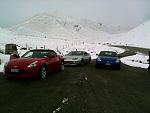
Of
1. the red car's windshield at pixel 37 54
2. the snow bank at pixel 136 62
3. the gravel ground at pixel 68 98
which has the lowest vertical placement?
the snow bank at pixel 136 62

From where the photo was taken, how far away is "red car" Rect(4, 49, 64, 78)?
10727 millimetres

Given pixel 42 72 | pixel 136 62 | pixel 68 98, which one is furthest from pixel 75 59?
pixel 68 98

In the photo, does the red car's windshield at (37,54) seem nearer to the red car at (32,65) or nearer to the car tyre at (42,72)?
the red car at (32,65)

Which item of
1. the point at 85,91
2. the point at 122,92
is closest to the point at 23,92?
the point at 85,91

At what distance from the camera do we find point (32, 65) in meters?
11.0

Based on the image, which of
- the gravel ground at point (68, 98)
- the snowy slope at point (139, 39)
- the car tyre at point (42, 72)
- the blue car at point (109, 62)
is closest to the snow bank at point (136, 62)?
the blue car at point (109, 62)

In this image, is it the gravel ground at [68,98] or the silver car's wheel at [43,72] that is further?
the silver car's wheel at [43,72]

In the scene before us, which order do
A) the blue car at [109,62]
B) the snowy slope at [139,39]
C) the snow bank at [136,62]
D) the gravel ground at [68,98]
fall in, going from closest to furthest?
the gravel ground at [68,98] < the blue car at [109,62] < the snow bank at [136,62] < the snowy slope at [139,39]

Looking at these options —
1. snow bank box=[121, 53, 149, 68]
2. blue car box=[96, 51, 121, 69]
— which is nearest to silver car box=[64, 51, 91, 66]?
blue car box=[96, 51, 121, 69]

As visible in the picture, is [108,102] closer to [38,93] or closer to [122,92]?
[122,92]

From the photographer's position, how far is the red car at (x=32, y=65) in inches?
422

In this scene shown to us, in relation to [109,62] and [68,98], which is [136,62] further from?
[68,98]

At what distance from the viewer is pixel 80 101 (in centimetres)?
766

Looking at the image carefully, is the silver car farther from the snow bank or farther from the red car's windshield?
the red car's windshield
